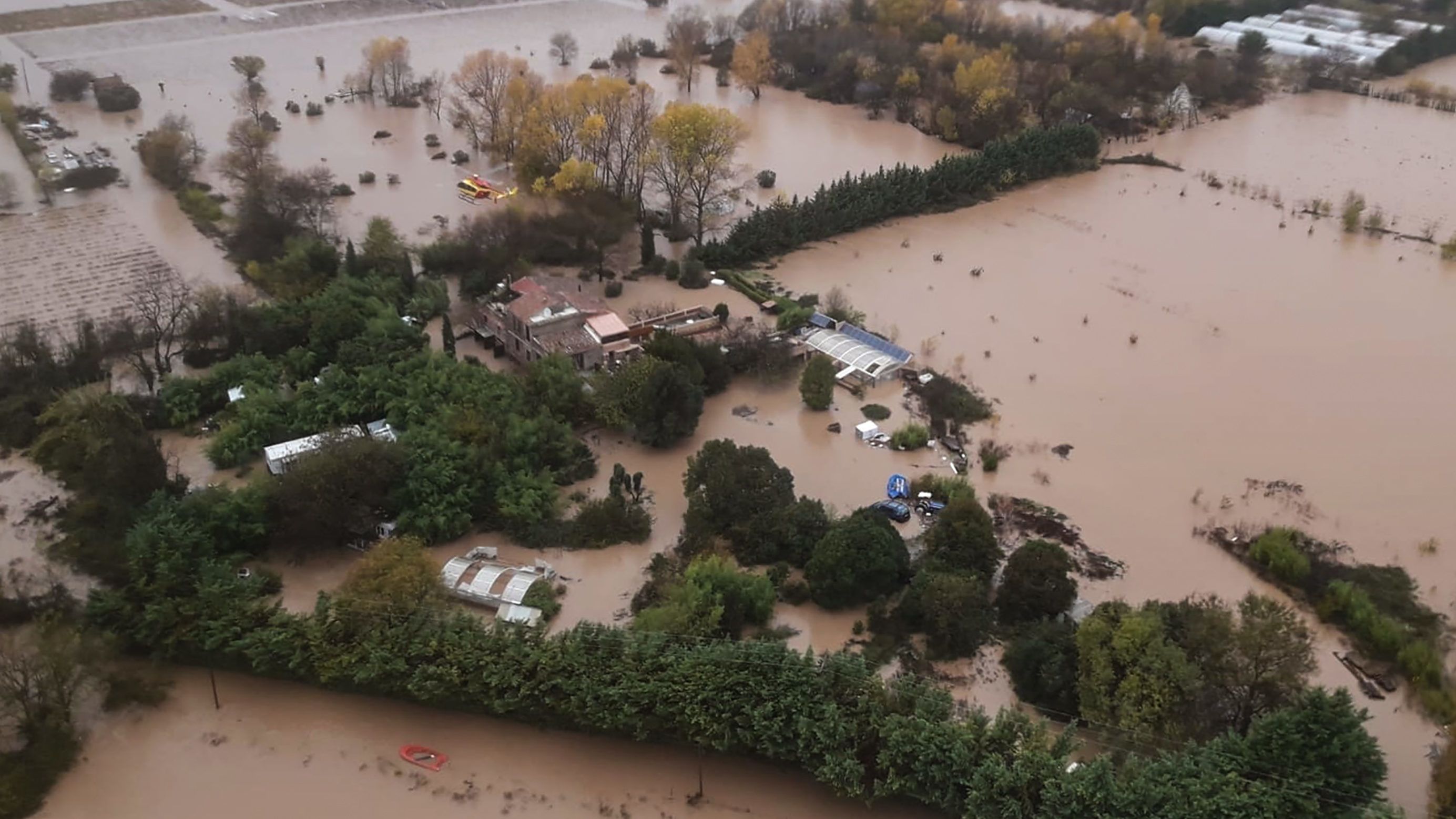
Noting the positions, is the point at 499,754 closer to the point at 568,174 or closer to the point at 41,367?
the point at 41,367

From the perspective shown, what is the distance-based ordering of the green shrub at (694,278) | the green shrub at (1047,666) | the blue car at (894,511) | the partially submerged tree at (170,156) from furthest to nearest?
the partially submerged tree at (170,156)
the green shrub at (694,278)
the blue car at (894,511)
the green shrub at (1047,666)

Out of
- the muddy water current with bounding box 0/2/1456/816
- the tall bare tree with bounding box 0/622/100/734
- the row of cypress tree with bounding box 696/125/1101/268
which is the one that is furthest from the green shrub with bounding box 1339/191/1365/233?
the tall bare tree with bounding box 0/622/100/734

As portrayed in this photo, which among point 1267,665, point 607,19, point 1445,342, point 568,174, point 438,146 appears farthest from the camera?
point 607,19

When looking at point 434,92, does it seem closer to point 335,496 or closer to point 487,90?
point 487,90

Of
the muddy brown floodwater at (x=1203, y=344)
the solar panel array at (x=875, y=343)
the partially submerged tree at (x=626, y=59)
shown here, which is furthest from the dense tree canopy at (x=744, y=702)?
the partially submerged tree at (x=626, y=59)

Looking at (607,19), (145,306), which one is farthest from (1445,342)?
(607,19)

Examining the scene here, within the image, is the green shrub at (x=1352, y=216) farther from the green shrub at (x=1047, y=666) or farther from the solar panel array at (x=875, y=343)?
the green shrub at (x=1047, y=666)
